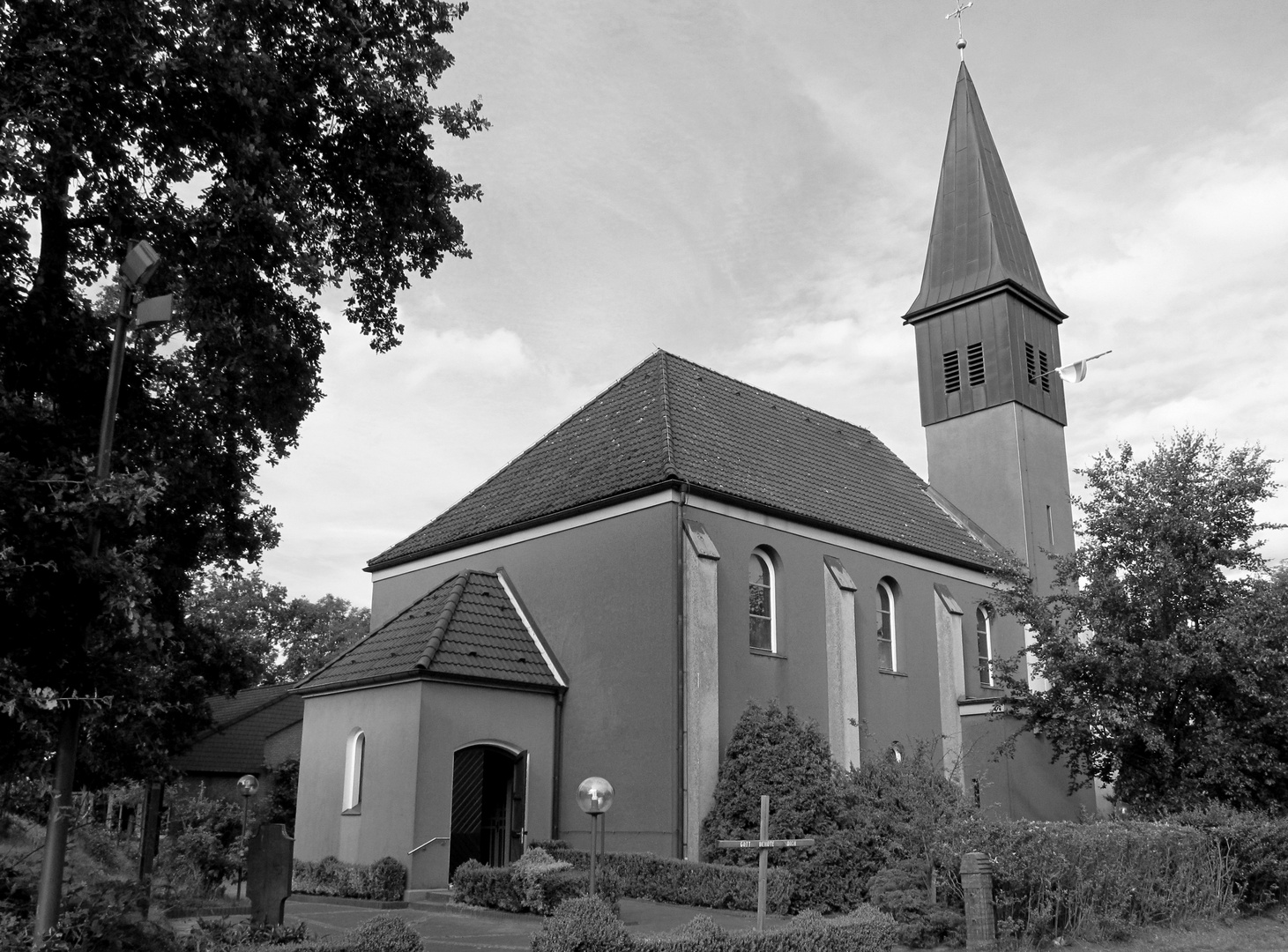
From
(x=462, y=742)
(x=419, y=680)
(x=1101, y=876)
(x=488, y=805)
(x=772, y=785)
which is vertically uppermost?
(x=419, y=680)

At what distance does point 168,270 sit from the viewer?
11.1 meters

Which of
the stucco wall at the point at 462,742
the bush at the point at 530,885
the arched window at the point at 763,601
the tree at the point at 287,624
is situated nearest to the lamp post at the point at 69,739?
the bush at the point at 530,885

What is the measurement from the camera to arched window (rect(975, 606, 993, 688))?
1062 inches

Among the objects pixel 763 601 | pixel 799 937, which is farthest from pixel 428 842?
pixel 799 937

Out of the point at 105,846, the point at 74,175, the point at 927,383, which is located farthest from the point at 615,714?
the point at 927,383

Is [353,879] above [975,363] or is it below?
below

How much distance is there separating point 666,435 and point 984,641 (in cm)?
1160

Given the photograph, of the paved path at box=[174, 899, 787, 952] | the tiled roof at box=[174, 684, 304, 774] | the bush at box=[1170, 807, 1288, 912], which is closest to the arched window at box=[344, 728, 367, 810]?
the paved path at box=[174, 899, 787, 952]

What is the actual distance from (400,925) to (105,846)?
12193mm

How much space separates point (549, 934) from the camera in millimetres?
9453

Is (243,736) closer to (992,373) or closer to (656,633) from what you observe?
(656,633)

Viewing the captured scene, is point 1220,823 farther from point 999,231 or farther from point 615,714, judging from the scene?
point 999,231

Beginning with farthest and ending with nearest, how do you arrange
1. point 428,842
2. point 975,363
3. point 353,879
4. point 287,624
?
point 287,624, point 975,363, point 428,842, point 353,879

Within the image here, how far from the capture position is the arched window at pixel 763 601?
21.0 m
